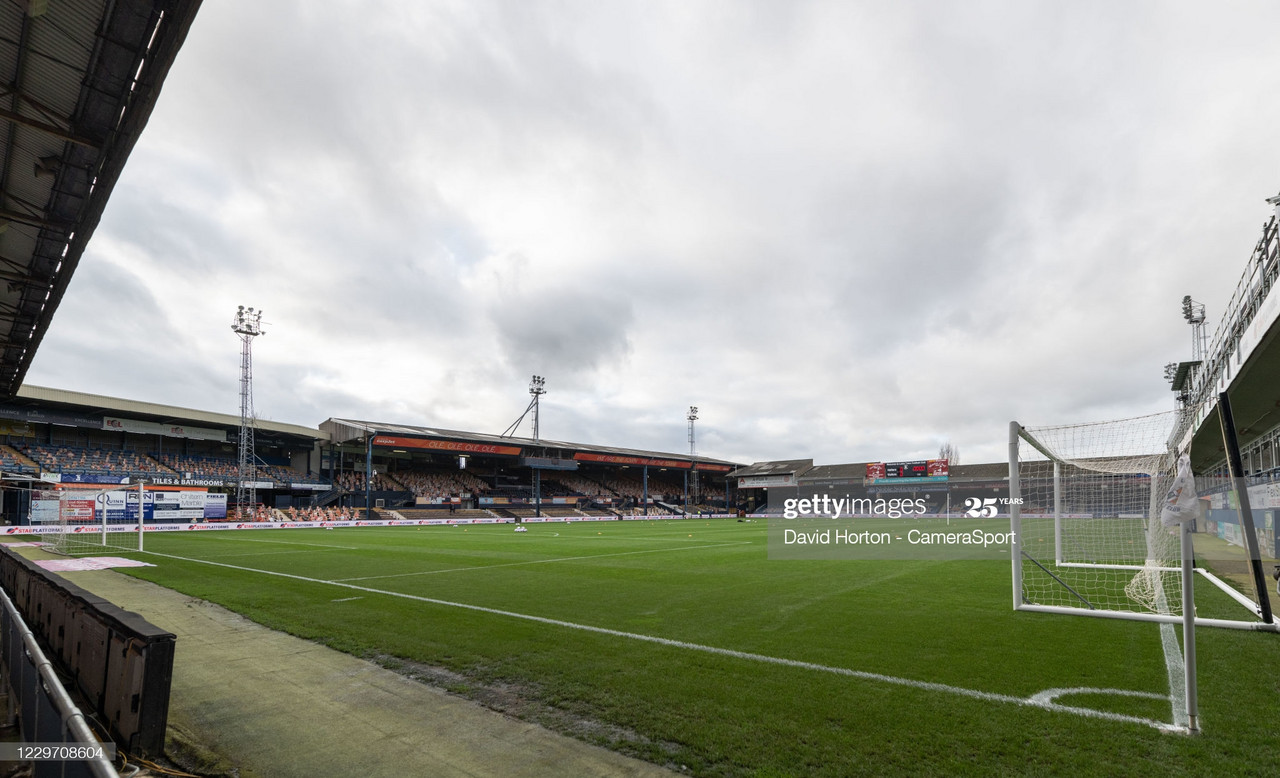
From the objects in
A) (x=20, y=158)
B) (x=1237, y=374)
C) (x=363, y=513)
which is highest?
(x=20, y=158)

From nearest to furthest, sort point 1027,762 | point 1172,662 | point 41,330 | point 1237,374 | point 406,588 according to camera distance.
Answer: point 1027,762, point 1172,662, point 406,588, point 1237,374, point 41,330

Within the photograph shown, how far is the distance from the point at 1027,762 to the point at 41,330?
23327mm

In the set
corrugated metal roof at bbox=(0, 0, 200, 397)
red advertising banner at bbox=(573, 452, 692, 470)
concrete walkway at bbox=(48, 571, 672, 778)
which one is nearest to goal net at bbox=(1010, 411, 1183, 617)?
concrete walkway at bbox=(48, 571, 672, 778)

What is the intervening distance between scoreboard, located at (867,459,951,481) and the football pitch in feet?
184

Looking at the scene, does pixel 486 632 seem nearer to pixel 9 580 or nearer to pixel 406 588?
pixel 406 588

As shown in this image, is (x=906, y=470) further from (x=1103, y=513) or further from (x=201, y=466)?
(x=201, y=466)

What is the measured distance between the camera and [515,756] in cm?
463

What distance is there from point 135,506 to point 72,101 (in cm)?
3645

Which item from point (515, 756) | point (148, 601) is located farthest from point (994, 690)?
point (148, 601)

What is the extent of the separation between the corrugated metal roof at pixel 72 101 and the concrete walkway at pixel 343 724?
278 inches

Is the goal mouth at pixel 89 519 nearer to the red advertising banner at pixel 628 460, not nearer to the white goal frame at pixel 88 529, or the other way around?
the white goal frame at pixel 88 529

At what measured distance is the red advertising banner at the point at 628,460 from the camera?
75.4 meters

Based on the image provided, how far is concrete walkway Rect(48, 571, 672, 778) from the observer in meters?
4.48

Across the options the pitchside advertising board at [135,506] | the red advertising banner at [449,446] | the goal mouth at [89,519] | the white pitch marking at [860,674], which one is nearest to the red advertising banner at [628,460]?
the red advertising banner at [449,446]
